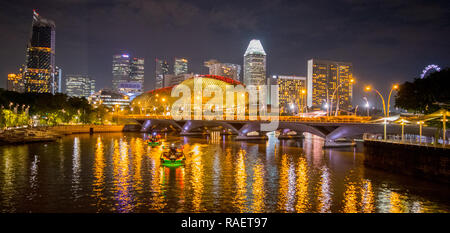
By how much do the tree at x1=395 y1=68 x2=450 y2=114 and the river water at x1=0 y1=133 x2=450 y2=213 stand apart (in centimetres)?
1057

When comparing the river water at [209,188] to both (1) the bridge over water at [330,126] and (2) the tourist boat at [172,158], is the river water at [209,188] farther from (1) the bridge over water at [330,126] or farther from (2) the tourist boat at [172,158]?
(1) the bridge over water at [330,126]

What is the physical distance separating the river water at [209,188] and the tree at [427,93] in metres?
10.6

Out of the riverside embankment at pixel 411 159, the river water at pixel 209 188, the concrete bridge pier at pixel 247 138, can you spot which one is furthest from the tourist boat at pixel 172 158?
the concrete bridge pier at pixel 247 138

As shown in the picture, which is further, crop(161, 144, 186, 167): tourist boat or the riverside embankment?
crop(161, 144, 186, 167): tourist boat

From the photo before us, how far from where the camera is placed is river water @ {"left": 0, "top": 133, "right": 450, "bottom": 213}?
83.8 feet

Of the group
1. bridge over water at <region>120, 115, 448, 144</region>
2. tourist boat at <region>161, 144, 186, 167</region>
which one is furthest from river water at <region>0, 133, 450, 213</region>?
bridge over water at <region>120, 115, 448, 144</region>

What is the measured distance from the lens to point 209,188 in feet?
104

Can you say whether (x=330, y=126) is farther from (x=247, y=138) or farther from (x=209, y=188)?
(x=209, y=188)

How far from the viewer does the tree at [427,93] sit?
4025cm

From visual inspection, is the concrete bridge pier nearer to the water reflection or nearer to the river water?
the river water

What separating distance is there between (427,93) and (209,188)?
2972 cm

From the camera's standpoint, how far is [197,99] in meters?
194

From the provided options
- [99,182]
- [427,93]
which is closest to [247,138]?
[427,93]
